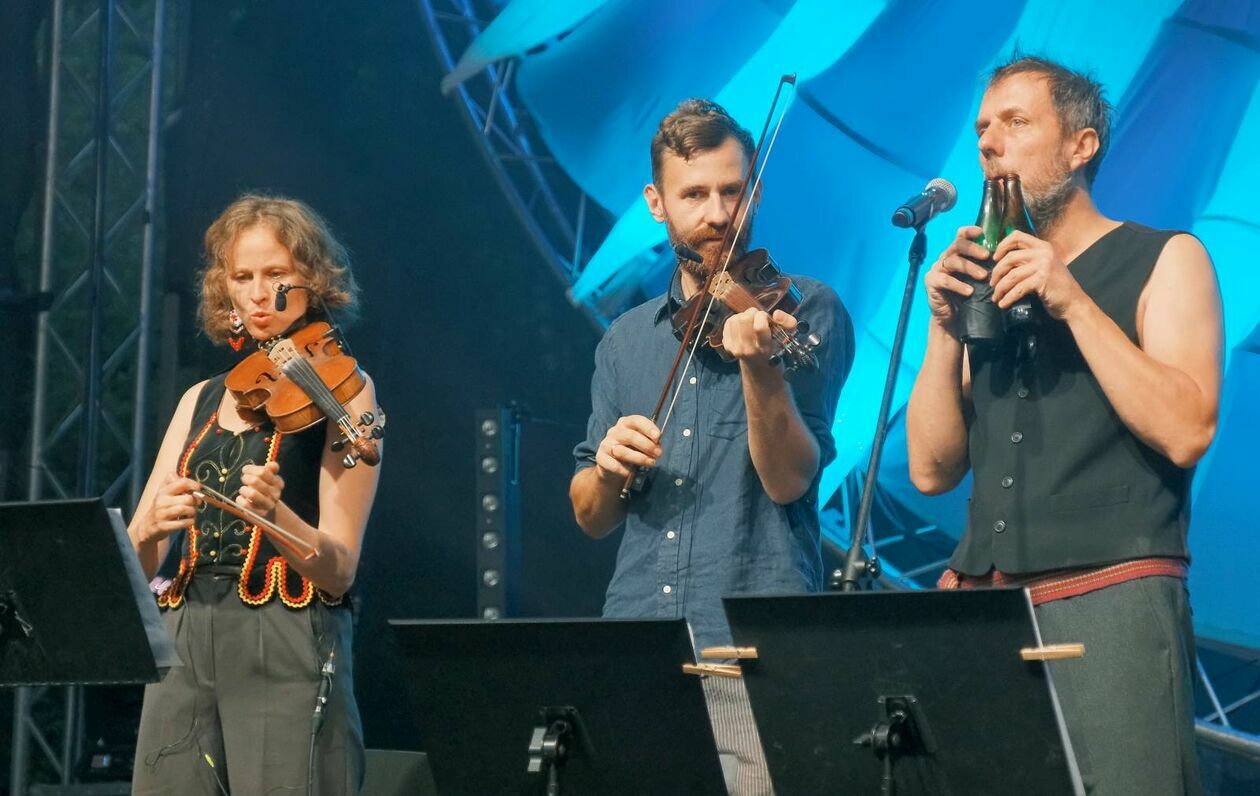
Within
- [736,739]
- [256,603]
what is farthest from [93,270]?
[736,739]

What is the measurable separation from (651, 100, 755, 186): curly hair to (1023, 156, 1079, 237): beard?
0.70m

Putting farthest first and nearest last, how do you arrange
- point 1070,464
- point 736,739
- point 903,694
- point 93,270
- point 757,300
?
point 93,270, point 757,300, point 736,739, point 1070,464, point 903,694

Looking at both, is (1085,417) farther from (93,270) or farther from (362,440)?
(93,270)

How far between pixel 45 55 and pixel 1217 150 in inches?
155

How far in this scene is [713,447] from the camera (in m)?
2.64

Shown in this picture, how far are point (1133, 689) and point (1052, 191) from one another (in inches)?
31.3

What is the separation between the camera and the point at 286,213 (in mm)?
3000

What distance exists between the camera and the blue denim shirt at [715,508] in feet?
8.33

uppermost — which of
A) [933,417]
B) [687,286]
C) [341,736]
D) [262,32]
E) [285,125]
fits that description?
[262,32]

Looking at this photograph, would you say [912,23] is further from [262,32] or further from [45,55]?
[45,55]

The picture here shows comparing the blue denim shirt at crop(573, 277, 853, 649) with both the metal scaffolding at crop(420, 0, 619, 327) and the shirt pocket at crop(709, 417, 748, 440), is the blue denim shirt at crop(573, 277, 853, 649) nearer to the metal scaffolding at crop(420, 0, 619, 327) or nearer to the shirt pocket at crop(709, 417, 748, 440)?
the shirt pocket at crop(709, 417, 748, 440)

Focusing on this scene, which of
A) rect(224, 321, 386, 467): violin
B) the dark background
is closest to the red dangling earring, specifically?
rect(224, 321, 386, 467): violin

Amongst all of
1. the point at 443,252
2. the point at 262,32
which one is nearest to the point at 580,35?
the point at 443,252

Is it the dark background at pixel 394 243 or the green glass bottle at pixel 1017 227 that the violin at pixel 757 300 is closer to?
the green glass bottle at pixel 1017 227
